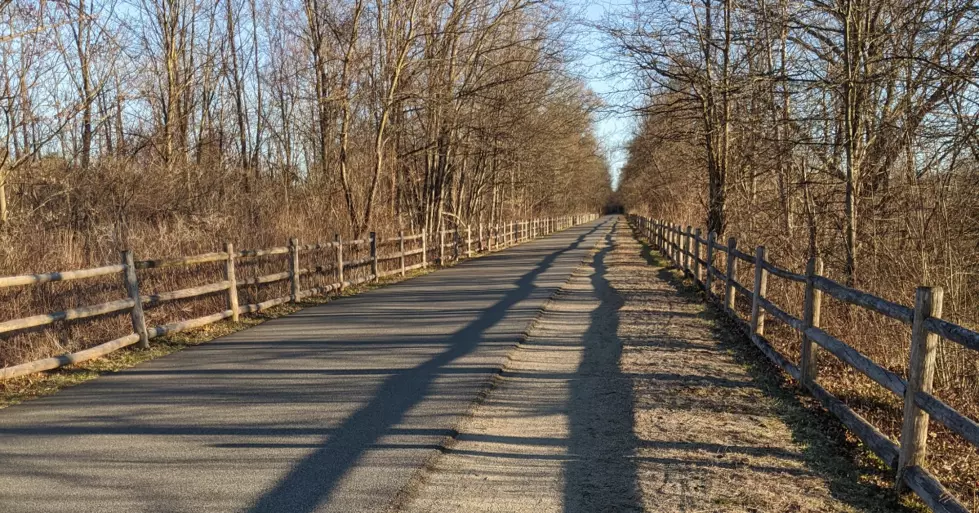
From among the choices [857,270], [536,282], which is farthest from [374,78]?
[857,270]

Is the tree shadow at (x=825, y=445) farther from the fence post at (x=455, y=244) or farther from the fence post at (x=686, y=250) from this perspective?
the fence post at (x=455, y=244)

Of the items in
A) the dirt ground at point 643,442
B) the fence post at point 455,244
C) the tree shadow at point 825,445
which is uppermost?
the fence post at point 455,244

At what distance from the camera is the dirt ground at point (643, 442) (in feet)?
13.2

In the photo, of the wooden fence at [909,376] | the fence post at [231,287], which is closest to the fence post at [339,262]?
the fence post at [231,287]

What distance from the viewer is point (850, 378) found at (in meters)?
7.35

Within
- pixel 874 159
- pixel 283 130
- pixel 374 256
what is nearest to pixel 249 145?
pixel 283 130

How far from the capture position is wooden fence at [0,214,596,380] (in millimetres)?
7328

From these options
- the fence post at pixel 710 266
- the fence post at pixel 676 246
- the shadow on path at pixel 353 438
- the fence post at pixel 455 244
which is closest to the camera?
the shadow on path at pixel 353 438

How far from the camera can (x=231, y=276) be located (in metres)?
10.6

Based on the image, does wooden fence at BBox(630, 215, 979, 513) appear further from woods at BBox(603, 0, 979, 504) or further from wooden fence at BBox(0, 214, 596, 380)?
Answer: wooden fence at BBox(0, 214, 596, 380)

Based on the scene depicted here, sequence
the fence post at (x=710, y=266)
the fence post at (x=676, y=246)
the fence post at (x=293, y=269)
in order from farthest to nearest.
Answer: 1. the fence post at (x=676, y=246)
2. the fence post at (x=710, y=266)
3. the fence post at (x=293, y=269)

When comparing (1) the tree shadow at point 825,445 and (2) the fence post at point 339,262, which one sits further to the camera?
(2) the fence post at point 339,262

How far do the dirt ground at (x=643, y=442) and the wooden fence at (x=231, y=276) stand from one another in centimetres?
467

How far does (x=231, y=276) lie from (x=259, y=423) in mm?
5698
